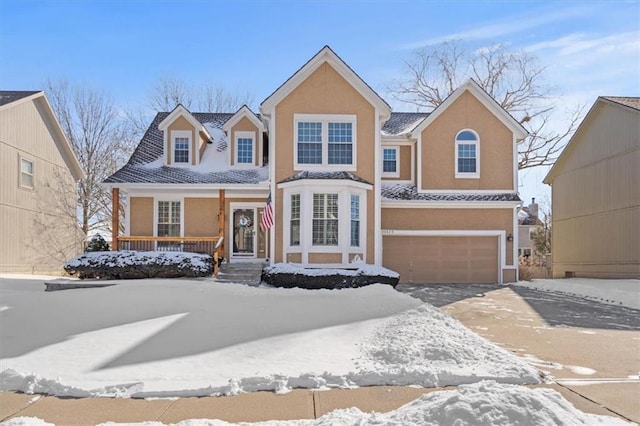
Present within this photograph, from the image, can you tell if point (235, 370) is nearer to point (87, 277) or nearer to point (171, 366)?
point (171, 366)

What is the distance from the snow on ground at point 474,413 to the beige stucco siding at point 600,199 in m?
16.4

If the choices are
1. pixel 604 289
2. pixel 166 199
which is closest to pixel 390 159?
pixel 604 289

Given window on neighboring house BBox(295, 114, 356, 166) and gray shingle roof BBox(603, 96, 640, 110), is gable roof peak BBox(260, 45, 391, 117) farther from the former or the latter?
gray shingle roof BBox(603, 96, 640, 110)

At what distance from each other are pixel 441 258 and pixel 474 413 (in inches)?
563

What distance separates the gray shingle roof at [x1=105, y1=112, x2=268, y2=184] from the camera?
55.8 feet

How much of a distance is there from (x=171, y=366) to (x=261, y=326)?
2.19 m

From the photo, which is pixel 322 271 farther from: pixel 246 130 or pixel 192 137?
pixel 192 137

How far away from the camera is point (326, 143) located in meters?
16.1

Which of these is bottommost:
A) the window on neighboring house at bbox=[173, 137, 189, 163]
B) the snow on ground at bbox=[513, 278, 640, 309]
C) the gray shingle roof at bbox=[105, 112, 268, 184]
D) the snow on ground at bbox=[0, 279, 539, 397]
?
the snow on ground at bbox=[513, 278, 640, 309]

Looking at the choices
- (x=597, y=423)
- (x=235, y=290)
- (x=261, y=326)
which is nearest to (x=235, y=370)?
(x=261, y=326)

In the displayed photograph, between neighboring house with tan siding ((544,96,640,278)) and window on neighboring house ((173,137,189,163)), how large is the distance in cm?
1741

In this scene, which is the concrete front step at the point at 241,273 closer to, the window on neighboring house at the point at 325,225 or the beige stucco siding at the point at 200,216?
the beige stucco siding at the point at 200,216

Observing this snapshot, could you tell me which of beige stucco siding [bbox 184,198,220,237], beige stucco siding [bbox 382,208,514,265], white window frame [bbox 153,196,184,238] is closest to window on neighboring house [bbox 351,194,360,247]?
beige stucco siding [bbox 382,208,514,265]

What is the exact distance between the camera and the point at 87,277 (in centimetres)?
1480
